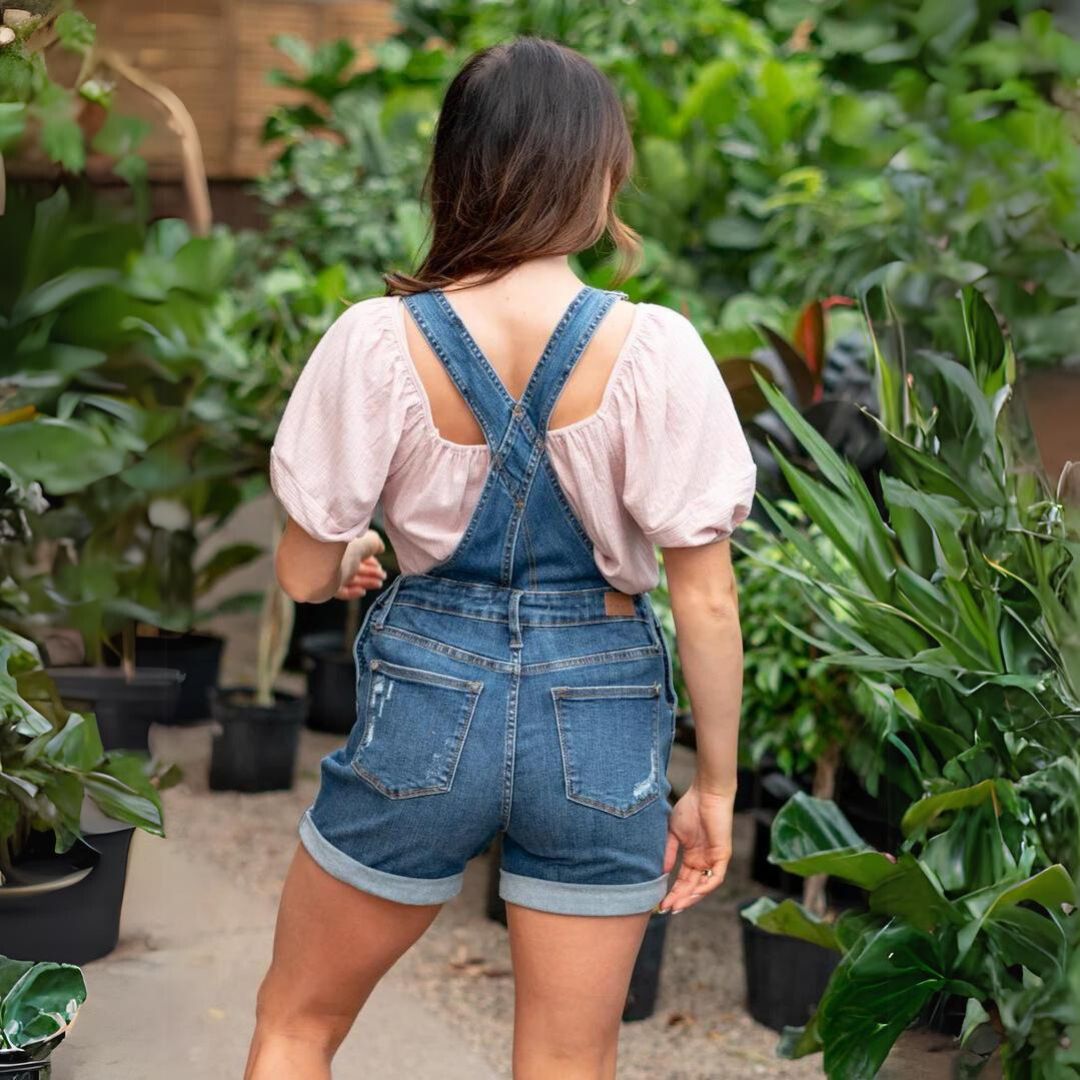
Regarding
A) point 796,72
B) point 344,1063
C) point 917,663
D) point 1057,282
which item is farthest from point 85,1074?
point 796,72

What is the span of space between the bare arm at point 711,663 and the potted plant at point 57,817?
1.07m

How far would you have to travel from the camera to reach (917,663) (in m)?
2.28

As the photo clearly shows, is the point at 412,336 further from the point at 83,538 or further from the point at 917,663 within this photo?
the point at 83,538

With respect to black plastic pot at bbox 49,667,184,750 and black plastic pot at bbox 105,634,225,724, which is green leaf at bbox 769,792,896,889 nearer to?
black plastic pot at bbox 49,667,184,750

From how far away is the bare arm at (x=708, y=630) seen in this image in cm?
196

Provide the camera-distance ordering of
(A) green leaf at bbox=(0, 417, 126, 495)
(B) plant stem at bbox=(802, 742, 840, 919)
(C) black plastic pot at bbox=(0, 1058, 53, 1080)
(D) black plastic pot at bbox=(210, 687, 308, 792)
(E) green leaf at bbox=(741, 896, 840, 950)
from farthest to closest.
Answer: (D) black plastic pot at bbox=(210, 687, 308, 792) < (B) plant stem at bbox=(802, 742, 840, 919) < (A) green leaf at bbox=(0, 417, 126, 495) < (E) green leaf at bbox=(741, 896, 840, 950) < (C) black plastic pot at bbox=(0, 1058, 53, 1080)

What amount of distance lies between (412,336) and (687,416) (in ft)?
1.10

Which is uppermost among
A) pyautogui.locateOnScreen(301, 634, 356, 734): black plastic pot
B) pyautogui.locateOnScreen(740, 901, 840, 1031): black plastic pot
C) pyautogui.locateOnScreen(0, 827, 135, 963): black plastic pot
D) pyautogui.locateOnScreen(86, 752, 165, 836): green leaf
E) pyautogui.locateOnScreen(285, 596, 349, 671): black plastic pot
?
pyautogui.locateOnScreen(86, 752, 165, 836): green leaf

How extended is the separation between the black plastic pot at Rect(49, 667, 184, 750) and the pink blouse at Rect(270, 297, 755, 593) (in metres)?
2.68

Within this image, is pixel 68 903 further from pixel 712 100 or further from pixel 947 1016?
pixel 712 100

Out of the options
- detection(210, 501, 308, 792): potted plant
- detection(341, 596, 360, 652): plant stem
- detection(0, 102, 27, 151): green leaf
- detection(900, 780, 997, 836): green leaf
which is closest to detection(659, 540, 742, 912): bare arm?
detection(900, 780, 997, 836): green leaf

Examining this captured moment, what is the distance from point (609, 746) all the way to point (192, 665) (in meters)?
3.82

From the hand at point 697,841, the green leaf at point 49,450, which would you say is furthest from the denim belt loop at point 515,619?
the green leaf at point 49,450

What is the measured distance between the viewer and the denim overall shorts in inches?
A: 75.3
